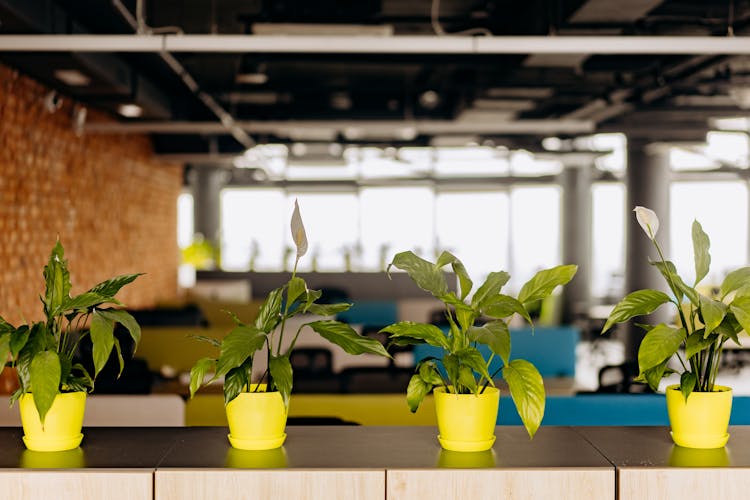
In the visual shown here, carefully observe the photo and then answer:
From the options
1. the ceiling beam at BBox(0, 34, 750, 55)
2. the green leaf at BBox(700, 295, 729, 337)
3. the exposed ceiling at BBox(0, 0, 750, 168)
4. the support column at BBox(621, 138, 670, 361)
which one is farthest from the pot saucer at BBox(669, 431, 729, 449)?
the support column at BBox(621, 138, 670, 361)

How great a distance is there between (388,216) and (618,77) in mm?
8424

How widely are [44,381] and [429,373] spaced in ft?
3.56

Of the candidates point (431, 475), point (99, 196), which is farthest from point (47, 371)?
point (99, 196)

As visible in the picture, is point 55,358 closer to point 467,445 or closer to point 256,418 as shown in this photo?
point 256,418

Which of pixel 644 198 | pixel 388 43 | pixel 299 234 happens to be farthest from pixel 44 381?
pixel 644 198

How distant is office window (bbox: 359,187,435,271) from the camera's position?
15750 millimetres

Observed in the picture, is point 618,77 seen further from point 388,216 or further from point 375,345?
point 388,216

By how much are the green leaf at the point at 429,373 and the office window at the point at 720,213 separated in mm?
12431

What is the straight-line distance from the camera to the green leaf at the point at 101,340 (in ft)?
7.25

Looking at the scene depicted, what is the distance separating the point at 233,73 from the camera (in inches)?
274

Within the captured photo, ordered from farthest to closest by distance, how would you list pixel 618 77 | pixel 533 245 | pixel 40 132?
pixel 533 245
pixel 618 77
pixel 40 132

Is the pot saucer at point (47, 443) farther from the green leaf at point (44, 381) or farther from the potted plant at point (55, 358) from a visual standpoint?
the green leaf at point (44, 381)

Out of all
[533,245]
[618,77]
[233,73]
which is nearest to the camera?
[233,73]

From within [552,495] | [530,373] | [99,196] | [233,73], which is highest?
[233,73]
